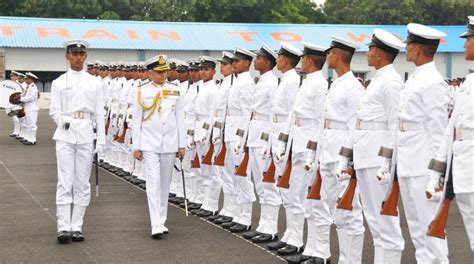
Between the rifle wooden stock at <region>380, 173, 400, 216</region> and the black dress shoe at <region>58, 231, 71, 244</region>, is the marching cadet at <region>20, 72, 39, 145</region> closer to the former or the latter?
the black dress shoe at <region>58, 231, 71, 244</region>

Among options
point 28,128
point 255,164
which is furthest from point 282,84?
point 28,128

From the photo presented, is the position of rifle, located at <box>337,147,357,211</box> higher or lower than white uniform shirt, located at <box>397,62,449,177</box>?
lower

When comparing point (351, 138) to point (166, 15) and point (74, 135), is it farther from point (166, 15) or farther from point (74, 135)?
point (166, 15)

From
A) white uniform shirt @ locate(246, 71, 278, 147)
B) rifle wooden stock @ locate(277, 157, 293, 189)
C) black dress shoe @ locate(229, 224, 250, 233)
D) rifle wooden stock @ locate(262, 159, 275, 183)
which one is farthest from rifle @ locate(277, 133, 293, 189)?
black dress shoe @ locate(229, 224, 250, 233)

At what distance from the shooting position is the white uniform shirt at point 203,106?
12.7 metres

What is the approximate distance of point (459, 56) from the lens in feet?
182

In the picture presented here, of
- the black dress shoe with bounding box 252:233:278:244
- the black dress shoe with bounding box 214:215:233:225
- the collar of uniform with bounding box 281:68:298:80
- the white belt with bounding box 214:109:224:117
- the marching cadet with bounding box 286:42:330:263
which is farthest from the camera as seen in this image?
the white belt with bounding box 214:109:224:117

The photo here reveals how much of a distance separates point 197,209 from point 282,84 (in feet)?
11.6

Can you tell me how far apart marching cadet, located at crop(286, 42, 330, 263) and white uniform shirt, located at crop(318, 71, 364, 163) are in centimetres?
31

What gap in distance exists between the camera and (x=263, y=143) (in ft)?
33.7

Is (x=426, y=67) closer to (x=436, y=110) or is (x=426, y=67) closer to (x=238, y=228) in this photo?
(x=436, y=110)

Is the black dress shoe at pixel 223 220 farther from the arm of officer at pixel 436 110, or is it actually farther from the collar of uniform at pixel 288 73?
the arm of officer at pixel 436 110

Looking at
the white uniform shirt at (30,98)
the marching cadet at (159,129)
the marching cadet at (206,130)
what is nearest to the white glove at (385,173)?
the marching cadet at (159,129)

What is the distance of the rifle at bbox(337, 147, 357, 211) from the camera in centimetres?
762
